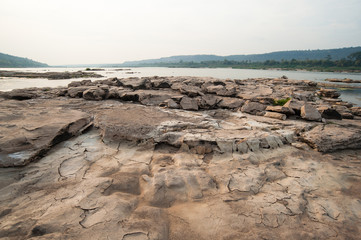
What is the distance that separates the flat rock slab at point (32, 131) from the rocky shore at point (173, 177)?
0.02m

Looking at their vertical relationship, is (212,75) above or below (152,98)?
above

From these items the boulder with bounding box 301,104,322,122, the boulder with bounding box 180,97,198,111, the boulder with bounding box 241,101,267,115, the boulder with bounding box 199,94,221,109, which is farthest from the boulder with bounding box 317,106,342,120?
the boulder with bounding box 180,97,198,111

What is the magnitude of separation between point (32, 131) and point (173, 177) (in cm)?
248

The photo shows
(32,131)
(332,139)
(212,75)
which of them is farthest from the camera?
(212,75)

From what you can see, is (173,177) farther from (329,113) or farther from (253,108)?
(329,113)

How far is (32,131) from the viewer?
9.55 feet

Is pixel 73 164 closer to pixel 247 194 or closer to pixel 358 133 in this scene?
pixel 247 194

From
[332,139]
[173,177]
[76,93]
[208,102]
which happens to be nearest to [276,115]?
[332,139]

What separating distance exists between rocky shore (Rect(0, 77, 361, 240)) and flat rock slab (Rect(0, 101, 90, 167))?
0.02 meters

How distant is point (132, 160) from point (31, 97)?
Result: 5522 mm

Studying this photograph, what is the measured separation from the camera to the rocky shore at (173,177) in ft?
5.40

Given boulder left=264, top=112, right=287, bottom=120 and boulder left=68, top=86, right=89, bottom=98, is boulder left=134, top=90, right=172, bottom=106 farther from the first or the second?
boulder left=264, top=112, right=287, bottom=120

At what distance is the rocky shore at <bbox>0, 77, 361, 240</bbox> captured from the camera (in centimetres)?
165

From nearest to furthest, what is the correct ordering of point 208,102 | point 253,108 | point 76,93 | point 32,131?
1. point 32,131
2. point 253,108
3. point 208,102
4. point 76,93
